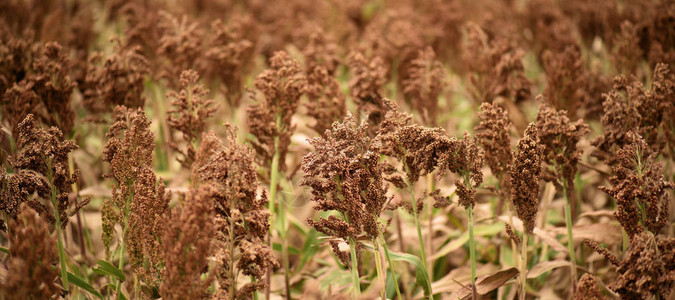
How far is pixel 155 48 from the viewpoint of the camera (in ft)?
14.9

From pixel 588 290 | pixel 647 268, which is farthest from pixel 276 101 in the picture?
pixel 647 268

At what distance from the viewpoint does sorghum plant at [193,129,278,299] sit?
2.19m

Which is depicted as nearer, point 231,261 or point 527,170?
point 231,261

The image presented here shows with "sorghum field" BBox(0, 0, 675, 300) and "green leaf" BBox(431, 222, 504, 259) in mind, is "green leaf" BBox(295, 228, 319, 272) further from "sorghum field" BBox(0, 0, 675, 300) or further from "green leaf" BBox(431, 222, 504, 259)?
"green leaf" BBox(431, 222, 504, 259)

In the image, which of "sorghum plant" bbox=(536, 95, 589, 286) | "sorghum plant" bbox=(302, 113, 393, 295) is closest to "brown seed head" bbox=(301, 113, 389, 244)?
"sorghum plant" bbox=(302, 113, 393, 295)

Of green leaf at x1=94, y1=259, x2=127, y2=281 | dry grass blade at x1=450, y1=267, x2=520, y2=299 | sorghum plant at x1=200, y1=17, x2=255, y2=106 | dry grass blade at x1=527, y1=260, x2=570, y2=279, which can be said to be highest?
sorghum plant at x1=200, y1=17, x2=255, y2=106

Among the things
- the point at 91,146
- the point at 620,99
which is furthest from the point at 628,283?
the point at 91,146

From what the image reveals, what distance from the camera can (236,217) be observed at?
7.32 ft

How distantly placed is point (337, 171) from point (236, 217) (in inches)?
17.0

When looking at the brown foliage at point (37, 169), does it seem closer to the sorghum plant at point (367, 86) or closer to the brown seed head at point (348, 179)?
the brown seed head at point (348, 179)

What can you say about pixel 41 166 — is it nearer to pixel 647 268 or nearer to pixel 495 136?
pixel 495 136

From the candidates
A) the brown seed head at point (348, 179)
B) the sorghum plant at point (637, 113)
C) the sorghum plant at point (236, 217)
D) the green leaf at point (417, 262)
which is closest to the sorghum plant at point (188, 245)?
the sorghum plant at point (236, 217)

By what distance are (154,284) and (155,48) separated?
102 inches

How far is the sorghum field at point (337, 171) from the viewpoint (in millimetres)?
2232
